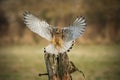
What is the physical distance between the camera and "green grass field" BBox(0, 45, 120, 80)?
10484mm

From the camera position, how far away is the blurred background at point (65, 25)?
12.9m

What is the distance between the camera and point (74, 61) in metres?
12.2

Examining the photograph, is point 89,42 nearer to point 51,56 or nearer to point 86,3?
point 86,3

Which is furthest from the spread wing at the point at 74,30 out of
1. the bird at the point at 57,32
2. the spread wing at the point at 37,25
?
the spread wing at the point at 37,25

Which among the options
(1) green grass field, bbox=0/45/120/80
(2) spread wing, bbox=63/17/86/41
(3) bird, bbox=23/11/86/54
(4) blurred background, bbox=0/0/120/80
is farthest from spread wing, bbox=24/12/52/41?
(4) blurred background, bbox=0/0/120/80

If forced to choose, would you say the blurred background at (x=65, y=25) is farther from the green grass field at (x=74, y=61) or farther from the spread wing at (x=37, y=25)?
the spread wing at (x=37, y=25)

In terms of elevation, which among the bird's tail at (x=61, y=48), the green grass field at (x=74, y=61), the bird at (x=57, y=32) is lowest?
the green grass field at (x=74, y=61)

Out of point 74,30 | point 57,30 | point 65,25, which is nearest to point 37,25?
point 57,30

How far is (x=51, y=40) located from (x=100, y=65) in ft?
20.8

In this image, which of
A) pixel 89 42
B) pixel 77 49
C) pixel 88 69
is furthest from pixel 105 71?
pixel 89 42

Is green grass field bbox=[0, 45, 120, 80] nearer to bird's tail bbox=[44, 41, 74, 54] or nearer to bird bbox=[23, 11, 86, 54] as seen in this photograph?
bird bbox=[23, 11, 86, 54]

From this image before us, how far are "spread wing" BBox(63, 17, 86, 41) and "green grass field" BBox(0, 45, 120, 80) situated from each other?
3.63 m

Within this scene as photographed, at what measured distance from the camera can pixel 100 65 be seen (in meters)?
11.9

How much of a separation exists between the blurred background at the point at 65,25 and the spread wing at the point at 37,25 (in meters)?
6.20
